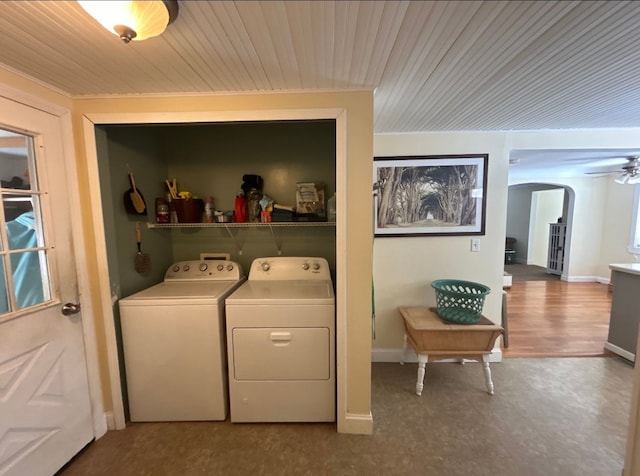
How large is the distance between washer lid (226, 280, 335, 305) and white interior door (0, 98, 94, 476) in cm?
93

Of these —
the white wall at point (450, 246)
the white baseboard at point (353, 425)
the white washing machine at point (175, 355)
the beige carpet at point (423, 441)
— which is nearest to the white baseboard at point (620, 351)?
the beige carpet at point (423, 441)

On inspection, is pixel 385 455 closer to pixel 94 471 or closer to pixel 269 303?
pixel 269 303

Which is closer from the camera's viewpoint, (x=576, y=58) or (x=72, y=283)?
(x=576, y=58)

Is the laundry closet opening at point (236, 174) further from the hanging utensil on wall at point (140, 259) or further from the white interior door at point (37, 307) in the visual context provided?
the white interior door at point (37, 307)

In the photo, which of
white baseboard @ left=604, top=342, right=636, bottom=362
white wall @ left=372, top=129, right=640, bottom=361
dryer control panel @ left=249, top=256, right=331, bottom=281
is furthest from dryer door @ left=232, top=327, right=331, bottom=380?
white baseboard @ left=604, top=342, right=636, bottom=362

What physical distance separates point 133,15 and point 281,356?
5.80 feet

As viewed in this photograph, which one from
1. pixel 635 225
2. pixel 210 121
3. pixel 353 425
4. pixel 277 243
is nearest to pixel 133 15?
pixel 210 121

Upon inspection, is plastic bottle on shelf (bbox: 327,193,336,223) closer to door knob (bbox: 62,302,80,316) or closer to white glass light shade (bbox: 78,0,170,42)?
white glass light shade (bbox: 78,0,170,42)

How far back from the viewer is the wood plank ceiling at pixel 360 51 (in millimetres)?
933

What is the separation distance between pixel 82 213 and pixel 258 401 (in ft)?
5.39

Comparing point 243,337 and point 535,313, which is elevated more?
point 243,337

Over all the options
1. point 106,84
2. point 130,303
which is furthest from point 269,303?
point 106,84

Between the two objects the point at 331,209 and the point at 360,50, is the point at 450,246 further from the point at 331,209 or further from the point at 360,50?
the point at 360,50

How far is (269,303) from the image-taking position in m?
1.68
